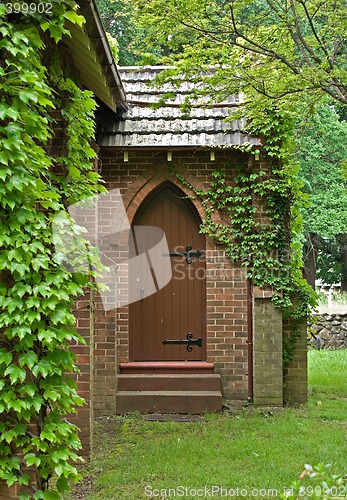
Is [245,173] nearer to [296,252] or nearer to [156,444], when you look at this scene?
[296,252]

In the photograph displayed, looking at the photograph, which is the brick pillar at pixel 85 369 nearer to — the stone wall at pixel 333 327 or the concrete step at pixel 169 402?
the concrete step at pixel 169 402

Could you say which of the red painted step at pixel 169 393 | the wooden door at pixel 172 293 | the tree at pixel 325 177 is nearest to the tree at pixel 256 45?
the wooden door at pixel 172 293

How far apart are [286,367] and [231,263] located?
1694mm

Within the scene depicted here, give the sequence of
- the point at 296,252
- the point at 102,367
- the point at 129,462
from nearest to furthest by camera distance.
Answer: the point at 129,462 < the point at 102,367 < the point at 296,252

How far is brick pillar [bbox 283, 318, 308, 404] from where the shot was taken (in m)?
8.58

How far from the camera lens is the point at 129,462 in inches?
234

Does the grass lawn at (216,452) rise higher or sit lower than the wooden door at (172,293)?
lower

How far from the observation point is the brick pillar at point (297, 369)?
28.1 ft

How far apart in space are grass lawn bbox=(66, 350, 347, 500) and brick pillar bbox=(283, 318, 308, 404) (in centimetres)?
25

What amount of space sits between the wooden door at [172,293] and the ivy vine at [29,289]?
459 cm

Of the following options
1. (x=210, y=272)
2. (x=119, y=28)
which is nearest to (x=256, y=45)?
(x=210, y=272)

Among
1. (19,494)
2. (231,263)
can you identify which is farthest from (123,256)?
(19,494)

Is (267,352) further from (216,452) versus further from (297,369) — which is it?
(216,452)

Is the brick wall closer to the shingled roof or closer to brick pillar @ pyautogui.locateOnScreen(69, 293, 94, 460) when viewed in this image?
the shingled roof
